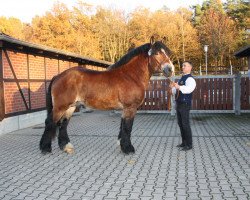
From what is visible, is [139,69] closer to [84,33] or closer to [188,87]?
[188,87]

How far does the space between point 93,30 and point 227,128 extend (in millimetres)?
31374

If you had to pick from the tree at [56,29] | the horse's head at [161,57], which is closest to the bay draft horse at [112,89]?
the horse's head at [161,57]

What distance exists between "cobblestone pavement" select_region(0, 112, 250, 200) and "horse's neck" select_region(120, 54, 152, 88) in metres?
1.54

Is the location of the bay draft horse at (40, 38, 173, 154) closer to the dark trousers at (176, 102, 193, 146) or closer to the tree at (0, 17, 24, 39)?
the dark trousers at (176, 102, 193, 146)

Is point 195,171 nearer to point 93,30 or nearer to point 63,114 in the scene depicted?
point 63,114

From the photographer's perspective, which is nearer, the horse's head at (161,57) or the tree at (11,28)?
the horse's head at (161,57)

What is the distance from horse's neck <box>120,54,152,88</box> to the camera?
616 cm

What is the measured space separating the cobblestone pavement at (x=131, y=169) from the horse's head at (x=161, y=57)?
1686 mm

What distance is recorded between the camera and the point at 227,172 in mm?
4852

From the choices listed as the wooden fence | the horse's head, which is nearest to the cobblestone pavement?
the horse's head

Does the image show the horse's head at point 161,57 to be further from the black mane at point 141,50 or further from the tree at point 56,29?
the tree at point 56,29

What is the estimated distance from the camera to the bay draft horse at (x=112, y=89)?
19.9 ft

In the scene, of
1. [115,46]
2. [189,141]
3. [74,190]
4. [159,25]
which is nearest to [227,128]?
[189,141]

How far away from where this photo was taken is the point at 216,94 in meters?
13.4
